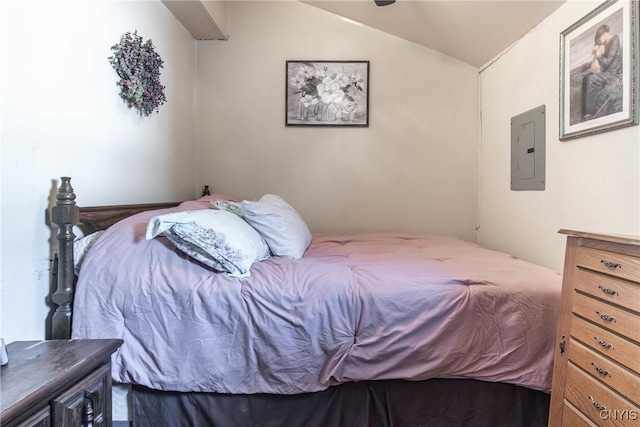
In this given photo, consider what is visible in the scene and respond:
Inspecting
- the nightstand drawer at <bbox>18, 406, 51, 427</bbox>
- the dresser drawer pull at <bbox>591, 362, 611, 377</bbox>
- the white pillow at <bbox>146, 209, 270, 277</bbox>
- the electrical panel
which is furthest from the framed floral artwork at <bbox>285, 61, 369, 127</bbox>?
the nightstand drawer at <bbox>18, 406, 51, 427</bbox>

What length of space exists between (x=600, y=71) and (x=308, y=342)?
1.70 m

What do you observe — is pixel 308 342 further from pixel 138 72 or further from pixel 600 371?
pixel 138 72

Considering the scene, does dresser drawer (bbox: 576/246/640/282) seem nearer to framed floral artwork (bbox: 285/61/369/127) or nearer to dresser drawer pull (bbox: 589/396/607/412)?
dresser drawer pull (bbox: 589/396/607/412)

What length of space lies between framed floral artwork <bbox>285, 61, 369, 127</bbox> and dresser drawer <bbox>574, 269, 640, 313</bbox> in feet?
6.96

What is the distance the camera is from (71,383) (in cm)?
94

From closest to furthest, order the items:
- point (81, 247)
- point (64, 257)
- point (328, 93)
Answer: point (64, 257) → point (81, 247) → point (328, 93)

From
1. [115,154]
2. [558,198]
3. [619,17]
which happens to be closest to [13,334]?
[115,154]

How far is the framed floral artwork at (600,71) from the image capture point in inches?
53.7

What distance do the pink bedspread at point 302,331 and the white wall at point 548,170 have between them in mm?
544

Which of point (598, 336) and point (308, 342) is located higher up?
point (598, 336)

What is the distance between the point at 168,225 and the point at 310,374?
79 centimetres

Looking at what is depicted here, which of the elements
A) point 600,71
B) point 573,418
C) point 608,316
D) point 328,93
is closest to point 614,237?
point 608,316

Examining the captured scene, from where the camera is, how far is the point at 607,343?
0.99 metres

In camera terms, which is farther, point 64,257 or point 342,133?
point 342,133
